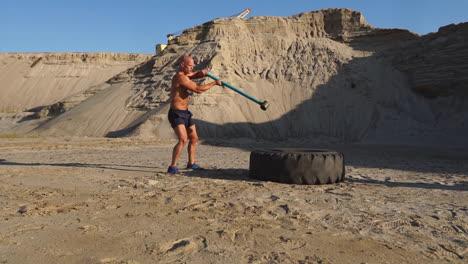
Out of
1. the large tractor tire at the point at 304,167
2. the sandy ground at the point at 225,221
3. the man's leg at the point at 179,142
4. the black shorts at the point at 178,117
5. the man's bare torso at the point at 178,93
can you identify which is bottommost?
the sandy ground at the point at 225,221

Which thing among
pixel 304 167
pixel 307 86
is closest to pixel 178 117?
pixel 304 167

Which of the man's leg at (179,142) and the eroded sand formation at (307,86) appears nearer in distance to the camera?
the man's leg at (179,142)

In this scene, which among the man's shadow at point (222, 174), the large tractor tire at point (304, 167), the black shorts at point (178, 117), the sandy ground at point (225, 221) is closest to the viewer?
the sandy ground at point (225, 221)

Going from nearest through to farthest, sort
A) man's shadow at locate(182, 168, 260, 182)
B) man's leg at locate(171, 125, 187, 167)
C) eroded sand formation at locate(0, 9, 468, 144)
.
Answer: man's shadow at locate(182, 168, 260, 182)
man's leg at locate(171, 125, 187, 167)
eroded sand formation at locate(0, 9, 468, 144)

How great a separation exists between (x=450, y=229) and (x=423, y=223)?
0.22 metres

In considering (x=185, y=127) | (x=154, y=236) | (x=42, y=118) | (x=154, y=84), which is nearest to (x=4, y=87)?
(x=42, y=118)

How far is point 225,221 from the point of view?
3391 mm

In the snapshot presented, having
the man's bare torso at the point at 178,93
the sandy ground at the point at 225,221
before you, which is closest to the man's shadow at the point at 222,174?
the sandy ground at the point at 225,221

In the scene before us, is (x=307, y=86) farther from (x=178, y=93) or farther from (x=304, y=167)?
(x=304, y=167)

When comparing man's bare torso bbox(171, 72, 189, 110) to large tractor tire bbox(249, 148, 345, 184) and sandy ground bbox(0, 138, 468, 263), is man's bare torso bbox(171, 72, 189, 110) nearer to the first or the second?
sandy ground bbox(0, 138, 468, 263)

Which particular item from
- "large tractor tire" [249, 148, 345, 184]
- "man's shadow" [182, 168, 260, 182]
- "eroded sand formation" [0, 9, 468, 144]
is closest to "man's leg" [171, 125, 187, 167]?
"man's shadow" [182, 168, 260, 182]

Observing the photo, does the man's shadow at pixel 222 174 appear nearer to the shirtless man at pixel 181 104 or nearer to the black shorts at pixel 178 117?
the shirtless man at pixel 181 104

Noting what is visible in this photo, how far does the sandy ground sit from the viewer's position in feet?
8.48

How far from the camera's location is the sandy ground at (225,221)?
8.48 ft
